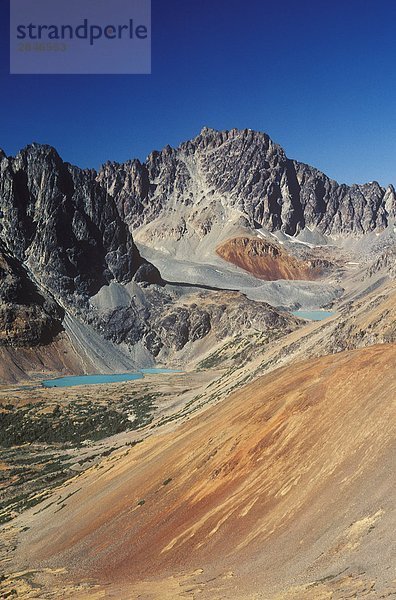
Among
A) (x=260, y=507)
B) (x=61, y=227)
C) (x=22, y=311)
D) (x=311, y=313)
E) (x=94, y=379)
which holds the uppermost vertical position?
(x=61, y=227)

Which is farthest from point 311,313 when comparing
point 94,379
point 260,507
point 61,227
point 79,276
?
point 260,507

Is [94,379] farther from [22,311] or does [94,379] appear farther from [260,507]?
[260,507]

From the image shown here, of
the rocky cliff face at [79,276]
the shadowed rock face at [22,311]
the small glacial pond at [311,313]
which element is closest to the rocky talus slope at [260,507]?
the shadowed rock face at [22,311]

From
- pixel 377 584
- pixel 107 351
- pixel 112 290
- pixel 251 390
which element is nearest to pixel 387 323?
pixel 251 390

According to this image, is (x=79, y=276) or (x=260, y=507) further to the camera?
(x=79, y=276)

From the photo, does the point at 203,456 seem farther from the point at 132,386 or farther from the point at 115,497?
the point at 132,386

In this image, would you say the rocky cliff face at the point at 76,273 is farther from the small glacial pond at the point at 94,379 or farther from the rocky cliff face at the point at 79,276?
the small glacial pond at the point at 94,379

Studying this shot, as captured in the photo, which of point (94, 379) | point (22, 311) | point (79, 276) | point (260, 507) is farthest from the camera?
point (79, 276)

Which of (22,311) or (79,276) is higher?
(79,276)
